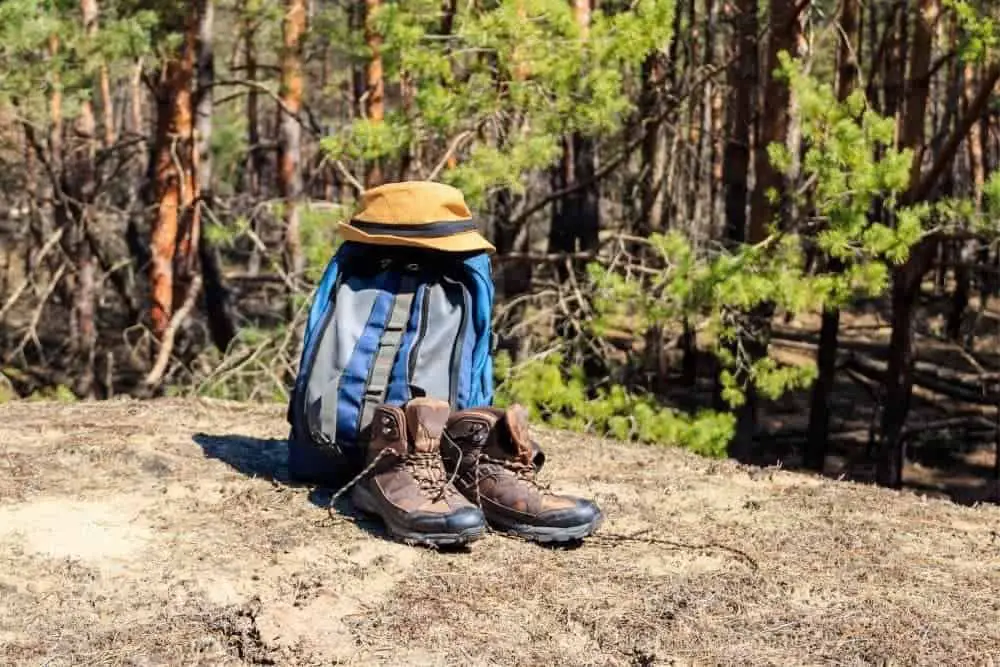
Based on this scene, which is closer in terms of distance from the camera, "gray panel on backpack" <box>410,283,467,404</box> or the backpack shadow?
the backpack shadow

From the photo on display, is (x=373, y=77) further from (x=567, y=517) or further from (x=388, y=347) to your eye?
(x=567, y=517)

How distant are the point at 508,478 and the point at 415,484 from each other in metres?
0.31

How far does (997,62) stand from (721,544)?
611 centimetres

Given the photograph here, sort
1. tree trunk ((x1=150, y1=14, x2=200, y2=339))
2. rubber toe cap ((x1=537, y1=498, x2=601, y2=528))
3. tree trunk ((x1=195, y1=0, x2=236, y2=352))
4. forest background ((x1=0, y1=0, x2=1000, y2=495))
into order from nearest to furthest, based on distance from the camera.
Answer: rubber toe cap ((x1=537, y1=498, x2=601, y2=528)), forest background ((x1=0, y1=0, x2=1000, y2=495)), tree trunk ((x1=195, y1=0, x2=236, y2=352)), tree trunk ((x1=150, y1=14, x2=200, y2=339))

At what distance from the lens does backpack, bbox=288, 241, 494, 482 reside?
4.32 metres

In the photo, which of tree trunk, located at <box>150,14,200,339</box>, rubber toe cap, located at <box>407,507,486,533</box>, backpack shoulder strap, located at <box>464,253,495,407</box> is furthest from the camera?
tree trunk, located at <box>150,14,200,339</box>

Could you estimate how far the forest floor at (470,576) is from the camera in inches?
125

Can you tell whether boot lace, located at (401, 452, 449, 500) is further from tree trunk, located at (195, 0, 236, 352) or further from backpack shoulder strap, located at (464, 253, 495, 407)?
tree trunk, located at (195, 0, 236, 352)

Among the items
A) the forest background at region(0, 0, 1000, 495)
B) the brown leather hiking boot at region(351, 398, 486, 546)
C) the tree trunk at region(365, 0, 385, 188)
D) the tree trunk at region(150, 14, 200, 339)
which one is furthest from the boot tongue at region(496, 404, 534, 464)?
the tree trunk at region(150, 14, 200, 339)

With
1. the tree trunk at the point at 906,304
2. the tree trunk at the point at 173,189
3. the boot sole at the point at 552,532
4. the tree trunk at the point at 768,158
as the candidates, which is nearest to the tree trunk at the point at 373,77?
the tree trunk at the point at 173,189

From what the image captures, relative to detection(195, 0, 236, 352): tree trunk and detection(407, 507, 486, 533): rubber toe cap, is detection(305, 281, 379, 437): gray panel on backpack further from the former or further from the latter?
detection(195, 0, 236, 352): tree trunk

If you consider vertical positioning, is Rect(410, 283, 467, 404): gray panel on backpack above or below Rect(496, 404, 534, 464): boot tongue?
above

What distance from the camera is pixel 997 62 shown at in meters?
8.95

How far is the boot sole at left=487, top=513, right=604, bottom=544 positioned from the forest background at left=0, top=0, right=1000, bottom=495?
195 inches
